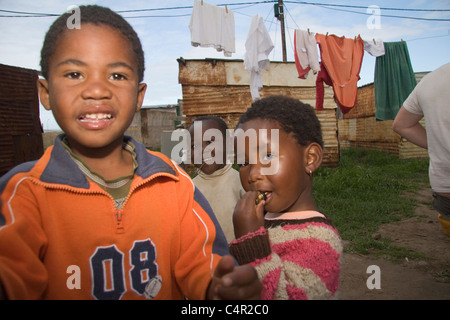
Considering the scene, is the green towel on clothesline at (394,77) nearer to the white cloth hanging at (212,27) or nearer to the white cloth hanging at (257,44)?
the white cloth hanging at (257,44)

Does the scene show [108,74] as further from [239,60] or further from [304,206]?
[239,60]

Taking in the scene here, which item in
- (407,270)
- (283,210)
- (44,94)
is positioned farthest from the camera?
(407,270)

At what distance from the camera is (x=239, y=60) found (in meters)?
8.32

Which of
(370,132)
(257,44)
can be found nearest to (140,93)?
(257,44)

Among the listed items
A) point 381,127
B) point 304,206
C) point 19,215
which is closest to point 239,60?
point 381,127

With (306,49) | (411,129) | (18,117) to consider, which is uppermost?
(306,49)

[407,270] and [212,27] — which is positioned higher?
[212,27]

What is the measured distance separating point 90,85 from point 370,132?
1293 cm

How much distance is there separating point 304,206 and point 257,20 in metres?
5.80

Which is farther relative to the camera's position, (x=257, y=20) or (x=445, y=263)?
(x=257, y=20)

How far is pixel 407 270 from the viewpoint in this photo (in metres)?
3.31

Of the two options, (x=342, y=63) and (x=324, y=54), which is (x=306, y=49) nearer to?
(x=324, y=54)

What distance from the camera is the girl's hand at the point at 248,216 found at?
1.42m

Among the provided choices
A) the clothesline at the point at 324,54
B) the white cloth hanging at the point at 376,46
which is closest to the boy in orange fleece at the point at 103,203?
the clothesline at the point at 324,54
